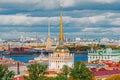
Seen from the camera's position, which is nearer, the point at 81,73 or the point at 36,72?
the point at 36,72

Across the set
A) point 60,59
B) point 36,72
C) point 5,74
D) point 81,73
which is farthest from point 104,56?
point 5,74

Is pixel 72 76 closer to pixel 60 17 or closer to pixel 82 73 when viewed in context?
pixel 82 73

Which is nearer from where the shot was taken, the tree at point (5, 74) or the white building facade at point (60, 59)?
the tree at point (5, 74)

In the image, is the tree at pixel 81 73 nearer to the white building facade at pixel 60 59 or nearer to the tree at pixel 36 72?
the tree at pixel 36 72

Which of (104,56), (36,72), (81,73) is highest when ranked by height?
(36,72)

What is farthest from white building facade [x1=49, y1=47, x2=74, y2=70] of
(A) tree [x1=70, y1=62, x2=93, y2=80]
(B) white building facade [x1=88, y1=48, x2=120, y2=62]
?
(B) white building facade [x1=88, y1=48, x2=120, y2=62]

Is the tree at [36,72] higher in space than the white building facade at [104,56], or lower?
higher

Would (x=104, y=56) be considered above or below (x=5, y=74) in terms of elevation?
below

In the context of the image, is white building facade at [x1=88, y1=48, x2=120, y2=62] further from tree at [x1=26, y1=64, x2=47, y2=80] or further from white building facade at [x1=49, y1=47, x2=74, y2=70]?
tree at [x1=26, y1=64, x2=47, y2=80]

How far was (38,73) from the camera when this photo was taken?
38.3 meters

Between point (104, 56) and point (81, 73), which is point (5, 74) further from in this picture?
point (104, 56)

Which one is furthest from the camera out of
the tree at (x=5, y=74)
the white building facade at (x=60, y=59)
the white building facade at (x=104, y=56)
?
the white building facade at (x=104, y=56)

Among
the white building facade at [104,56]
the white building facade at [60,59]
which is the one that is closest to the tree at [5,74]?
the white building facade at [60,59]

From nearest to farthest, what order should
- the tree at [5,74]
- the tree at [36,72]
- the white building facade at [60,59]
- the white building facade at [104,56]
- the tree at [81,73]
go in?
the tree at [5,74] < the tree at [36,72] < the tree at [81,73] < the white building facade at [60,59] < the white building facade at [104,56]
